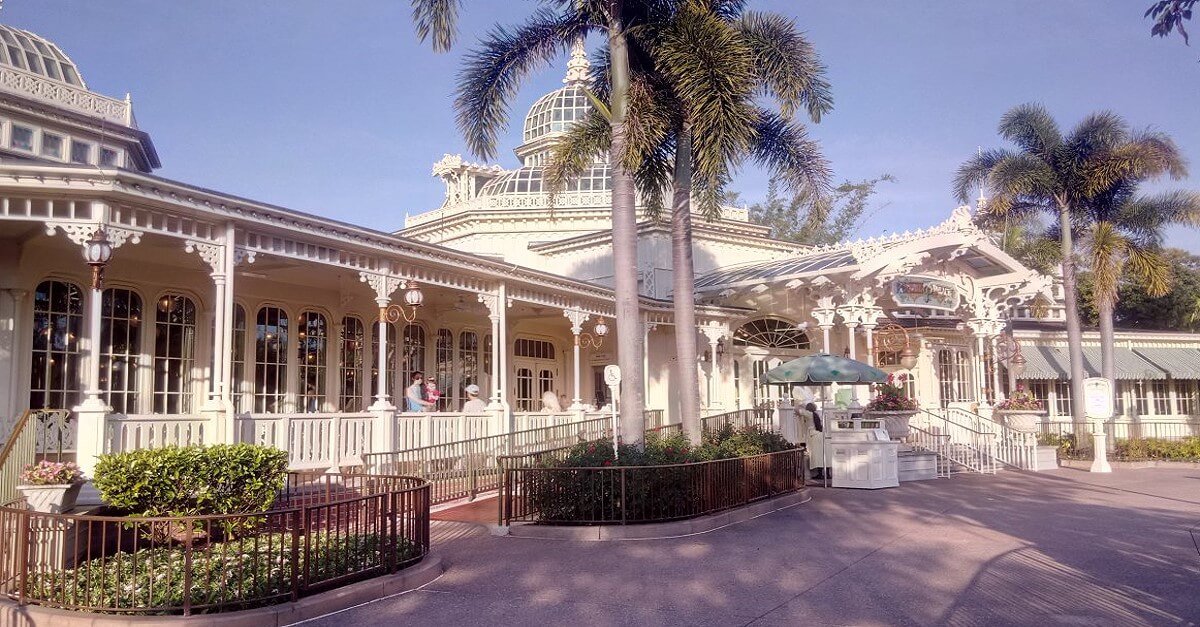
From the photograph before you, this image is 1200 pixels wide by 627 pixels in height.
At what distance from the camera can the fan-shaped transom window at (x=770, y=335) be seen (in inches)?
1015

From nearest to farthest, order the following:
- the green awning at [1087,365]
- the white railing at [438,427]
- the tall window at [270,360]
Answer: the white railing at [438,427] < the tall window at [270,360] < the green awning at [1087,365]

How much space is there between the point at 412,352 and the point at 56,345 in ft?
25.4

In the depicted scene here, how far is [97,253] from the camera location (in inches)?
401

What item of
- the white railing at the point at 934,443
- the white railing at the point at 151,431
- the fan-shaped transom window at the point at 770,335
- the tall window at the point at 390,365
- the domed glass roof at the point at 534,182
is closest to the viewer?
the white railing at the point at 151,431

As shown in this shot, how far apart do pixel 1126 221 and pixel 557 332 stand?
16.3 metres

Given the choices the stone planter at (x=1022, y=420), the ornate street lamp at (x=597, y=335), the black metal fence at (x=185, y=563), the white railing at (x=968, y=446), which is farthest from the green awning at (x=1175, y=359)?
the black metal fence at (x=185, y=563)

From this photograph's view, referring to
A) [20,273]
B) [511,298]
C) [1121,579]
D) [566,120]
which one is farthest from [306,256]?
[566,120]

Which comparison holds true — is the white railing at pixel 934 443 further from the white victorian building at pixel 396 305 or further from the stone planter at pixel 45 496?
the stone planter at pixel 45 496

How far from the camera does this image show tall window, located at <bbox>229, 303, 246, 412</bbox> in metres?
15.9

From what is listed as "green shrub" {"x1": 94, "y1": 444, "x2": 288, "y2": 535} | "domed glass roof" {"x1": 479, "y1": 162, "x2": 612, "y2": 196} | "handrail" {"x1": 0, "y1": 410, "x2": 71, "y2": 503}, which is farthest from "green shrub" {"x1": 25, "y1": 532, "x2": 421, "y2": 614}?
"domed glass roof" {"x1": 479, "y1": 162, "x2": 612, "y2": 196}

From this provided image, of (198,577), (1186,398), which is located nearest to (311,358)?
(198,577)

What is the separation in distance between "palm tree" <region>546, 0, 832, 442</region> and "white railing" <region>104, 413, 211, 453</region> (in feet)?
21.9

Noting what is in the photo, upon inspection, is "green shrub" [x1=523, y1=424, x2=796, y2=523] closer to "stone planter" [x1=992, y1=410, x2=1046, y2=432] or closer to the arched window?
the arched window

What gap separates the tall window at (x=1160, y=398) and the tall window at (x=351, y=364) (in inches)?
1043
